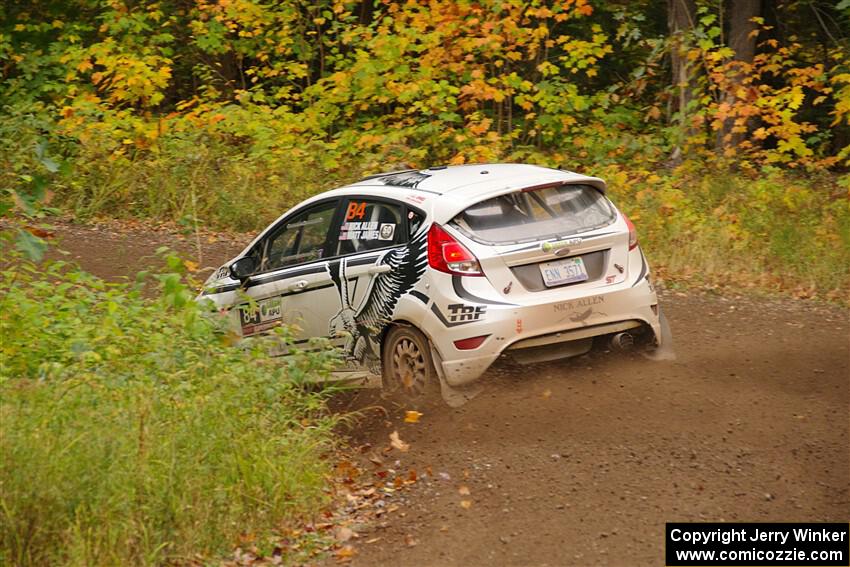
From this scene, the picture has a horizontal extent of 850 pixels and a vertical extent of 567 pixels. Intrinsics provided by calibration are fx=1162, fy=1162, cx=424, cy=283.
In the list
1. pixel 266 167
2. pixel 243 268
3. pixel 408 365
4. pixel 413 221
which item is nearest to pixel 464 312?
pixel 408 365

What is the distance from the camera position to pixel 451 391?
7.89 metres

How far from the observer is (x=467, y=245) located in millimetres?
7816

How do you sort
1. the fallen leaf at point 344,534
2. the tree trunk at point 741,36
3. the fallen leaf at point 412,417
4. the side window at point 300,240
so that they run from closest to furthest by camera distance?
the fallen leaf at point 344,534, the fallen leaf at point 412,417, the side window at point 300,240, the tree trunk at point 741,36

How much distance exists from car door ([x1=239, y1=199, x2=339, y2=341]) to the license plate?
5.58 feet

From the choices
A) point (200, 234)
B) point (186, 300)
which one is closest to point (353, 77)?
point (200, 234)

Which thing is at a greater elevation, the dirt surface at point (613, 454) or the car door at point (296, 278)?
the car door at point (296, 278)

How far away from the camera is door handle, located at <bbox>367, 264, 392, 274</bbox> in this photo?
8.24m

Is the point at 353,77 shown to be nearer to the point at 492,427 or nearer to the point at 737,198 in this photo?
the point at 737,198

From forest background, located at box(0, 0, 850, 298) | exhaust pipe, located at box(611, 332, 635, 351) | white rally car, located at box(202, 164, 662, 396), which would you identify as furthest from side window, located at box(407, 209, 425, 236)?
forest background, located at box(0, 0, 850, 298)

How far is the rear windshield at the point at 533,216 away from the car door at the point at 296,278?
1.38 metres

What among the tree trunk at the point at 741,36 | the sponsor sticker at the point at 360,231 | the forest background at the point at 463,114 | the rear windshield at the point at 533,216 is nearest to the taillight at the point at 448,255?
the rear windshield at the point at 533,216

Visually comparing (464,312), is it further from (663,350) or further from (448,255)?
(663,350)

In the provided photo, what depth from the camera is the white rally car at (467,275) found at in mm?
7754

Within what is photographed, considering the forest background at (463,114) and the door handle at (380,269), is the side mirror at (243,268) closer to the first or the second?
the door handle at (380,269)
